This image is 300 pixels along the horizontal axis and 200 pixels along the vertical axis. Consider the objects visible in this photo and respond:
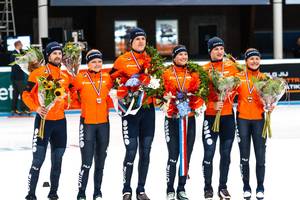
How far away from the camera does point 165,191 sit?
9.65m

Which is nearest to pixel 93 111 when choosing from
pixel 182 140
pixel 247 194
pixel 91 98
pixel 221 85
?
pixel 91 98

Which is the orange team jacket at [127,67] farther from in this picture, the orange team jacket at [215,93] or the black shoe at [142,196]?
the black shoe at [142,196]

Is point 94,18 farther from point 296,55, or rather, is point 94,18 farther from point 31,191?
point 31,191

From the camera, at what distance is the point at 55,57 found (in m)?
8.75

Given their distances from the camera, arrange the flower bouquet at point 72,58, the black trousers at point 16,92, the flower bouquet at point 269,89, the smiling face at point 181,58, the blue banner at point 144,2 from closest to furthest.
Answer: the flower bouquet at point 269,89, the smiling face at point 181,58, the flower bouquet at point 72,58, the black trousers at point 16,92, the blue banner at point 144,2

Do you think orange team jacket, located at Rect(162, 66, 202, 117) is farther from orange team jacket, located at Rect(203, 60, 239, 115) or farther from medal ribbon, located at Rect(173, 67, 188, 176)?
orange team jacket, located at Rect(203, 60, 239, 115)

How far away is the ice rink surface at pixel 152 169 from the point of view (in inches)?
379

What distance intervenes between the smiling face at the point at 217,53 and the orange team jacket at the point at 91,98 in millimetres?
1352

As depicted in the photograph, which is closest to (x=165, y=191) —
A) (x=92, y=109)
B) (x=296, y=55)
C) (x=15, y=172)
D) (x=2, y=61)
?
(x=92, y=109)

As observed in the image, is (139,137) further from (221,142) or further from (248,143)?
(248,143)

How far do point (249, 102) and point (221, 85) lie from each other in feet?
1.49

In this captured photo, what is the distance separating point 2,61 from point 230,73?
47.2 ft

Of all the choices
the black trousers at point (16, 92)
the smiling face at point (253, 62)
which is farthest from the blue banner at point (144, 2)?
the smiling face at point (253, 62)

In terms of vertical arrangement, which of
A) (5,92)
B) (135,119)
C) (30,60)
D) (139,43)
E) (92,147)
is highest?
(139,43)
